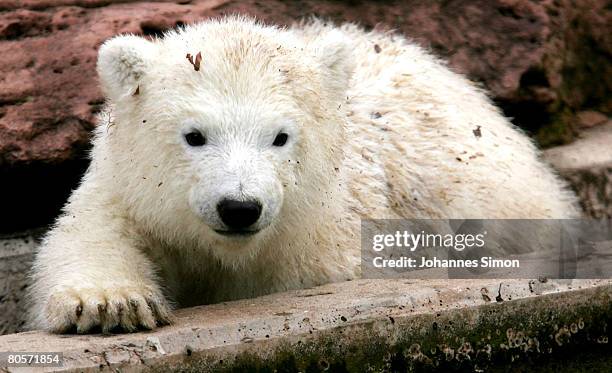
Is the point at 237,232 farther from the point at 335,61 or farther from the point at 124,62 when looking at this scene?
the point at 335,61

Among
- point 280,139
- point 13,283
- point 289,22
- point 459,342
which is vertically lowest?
point 13,283

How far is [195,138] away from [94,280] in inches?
30.1

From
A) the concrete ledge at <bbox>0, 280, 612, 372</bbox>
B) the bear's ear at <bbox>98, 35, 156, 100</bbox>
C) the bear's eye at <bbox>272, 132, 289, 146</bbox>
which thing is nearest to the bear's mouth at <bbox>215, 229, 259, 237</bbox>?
the concrete ledge at <bbox>0, 280, 612, 372</bbox>

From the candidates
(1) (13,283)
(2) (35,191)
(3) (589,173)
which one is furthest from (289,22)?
(1) (13,283)

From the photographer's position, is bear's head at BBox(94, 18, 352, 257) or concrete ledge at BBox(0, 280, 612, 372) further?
bear's head at BBox(94, 18, 352, 257)

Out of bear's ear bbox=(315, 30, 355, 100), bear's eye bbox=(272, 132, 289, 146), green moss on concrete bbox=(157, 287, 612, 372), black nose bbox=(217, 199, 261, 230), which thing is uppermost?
bear's ear bbox=(315, 30, 355, 100)

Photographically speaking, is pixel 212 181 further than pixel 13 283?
No

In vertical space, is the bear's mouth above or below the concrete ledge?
above

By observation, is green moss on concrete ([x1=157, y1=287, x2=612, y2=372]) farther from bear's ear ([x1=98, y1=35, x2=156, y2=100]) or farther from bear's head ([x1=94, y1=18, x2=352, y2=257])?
bear's ear ([x1=98, y1=35, x2=156, y2=100])

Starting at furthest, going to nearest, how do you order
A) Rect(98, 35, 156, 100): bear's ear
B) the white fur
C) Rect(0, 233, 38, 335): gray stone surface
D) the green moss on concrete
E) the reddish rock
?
the reddish rock < Rect(0, 233, 38, 335): gray stone surface < Rect(98, 35, 156, 100): bear's ear < the white fur < the green moss on concrete

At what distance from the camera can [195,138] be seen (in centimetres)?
486

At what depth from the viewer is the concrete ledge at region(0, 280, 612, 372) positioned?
163 inches

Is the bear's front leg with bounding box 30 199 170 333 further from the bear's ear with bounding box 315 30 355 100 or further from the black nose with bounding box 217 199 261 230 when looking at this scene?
the bear's ear with bounding box 315 30 355 100

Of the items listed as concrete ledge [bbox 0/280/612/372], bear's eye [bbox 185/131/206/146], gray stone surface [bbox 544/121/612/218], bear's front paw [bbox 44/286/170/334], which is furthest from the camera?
gray stone surface [bbox 544/121/612/218]
